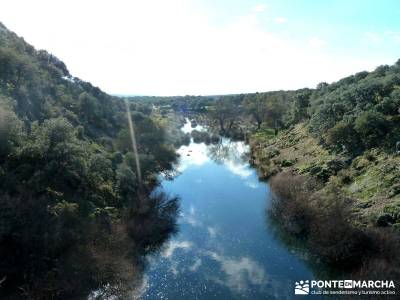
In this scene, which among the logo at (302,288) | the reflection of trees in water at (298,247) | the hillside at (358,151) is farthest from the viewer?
the hillside at (358,151)

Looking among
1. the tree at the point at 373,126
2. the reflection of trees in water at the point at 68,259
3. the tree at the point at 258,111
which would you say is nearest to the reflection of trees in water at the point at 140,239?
the reflection of trees in water at the point at 68,259

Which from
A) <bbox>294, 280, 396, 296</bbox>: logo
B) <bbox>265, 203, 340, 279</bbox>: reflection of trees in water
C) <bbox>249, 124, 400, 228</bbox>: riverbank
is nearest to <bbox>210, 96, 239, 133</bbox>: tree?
<bbox>249, 124, 400, 228</bbox>: riverbank

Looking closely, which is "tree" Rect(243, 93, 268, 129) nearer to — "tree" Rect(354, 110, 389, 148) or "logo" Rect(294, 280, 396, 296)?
"tree" Rect(354, 110, 389, 148)

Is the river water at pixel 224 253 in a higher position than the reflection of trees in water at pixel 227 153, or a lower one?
lower

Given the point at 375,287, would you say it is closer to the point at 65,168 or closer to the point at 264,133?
the point at 65,168

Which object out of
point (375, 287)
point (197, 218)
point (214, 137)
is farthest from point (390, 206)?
point (214, 137)

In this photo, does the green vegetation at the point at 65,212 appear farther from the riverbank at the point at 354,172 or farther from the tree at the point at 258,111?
the tree at the point at 258,111

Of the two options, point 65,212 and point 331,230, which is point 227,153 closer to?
point 331,230
